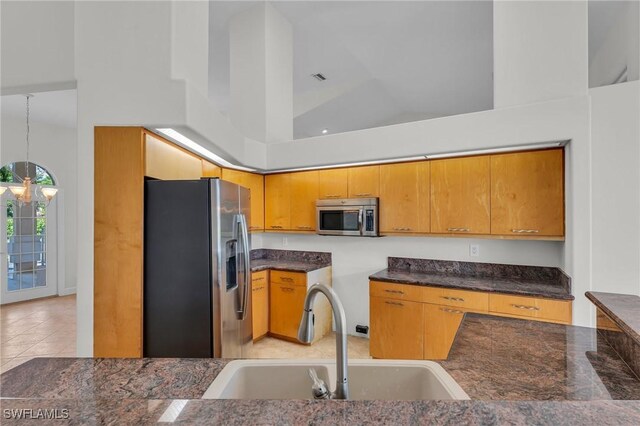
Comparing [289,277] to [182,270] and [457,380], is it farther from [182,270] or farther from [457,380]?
[457,380]

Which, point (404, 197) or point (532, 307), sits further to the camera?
point (404, 197)

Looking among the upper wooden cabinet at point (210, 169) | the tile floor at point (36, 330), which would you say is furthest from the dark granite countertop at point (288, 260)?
the tile floor at point (36, 330)

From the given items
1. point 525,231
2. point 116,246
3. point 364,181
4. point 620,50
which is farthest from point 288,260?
point 620,50

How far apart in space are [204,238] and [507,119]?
2.47 meters

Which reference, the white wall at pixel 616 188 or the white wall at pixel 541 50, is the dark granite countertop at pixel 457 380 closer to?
the white wall at pixel 616 188

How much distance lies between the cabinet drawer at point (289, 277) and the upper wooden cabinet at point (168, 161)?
1.44m

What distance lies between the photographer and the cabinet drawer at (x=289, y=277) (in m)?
3.51

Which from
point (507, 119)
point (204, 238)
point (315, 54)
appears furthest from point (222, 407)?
point (315, 54)

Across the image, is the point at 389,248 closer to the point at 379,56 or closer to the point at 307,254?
the point at 307,254

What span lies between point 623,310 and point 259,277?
3003mm

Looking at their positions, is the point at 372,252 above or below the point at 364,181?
below

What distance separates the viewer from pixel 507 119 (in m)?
2.57

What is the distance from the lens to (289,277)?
11.8 feet

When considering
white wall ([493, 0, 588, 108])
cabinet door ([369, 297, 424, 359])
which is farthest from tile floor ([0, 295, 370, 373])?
white wall ([493, 0, 588, 108])
